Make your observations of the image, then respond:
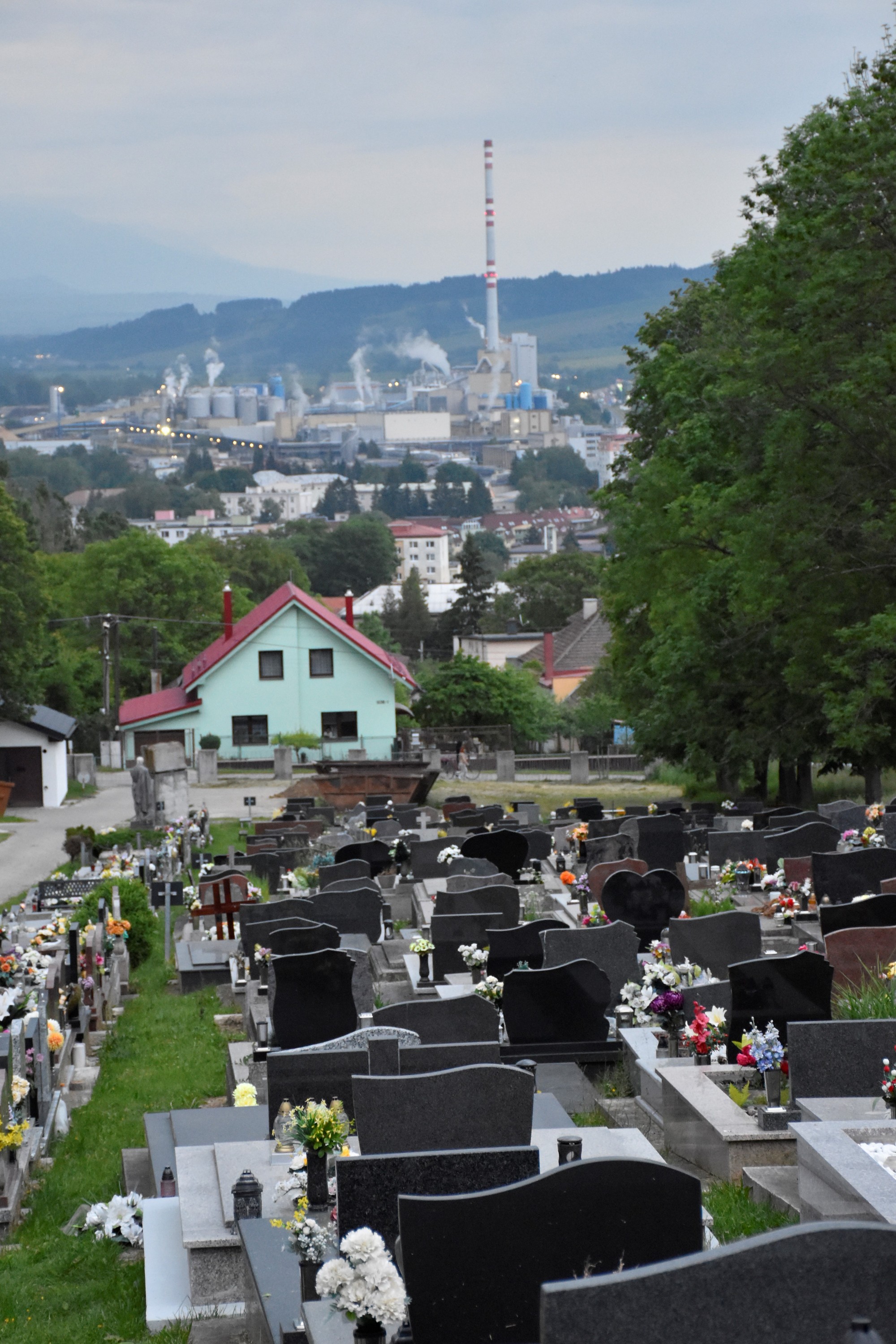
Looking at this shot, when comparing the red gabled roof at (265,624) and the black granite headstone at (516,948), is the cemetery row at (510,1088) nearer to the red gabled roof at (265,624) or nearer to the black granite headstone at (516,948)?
the black granite headstone at (516,948)

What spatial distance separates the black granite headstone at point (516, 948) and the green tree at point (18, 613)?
123 feet

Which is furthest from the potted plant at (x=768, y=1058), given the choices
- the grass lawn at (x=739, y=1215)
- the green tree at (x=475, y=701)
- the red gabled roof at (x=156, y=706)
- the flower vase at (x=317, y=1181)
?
the green tree at (x=475, y=701)

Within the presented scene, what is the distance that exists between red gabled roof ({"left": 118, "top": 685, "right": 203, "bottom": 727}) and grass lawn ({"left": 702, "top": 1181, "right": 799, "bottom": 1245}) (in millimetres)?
52088

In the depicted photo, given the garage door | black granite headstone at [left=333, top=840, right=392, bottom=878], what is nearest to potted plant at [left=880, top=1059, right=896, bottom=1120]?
black granite headstone at [left=333, top=840, right=392, bottom=878]

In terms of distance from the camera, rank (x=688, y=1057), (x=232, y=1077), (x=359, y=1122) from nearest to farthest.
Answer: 1. (x=359, y=1122)
2. (x=688, y=1057)
3. (x=232, y=1077)

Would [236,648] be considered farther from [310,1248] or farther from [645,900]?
[310,1248]

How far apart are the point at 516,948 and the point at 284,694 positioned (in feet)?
153

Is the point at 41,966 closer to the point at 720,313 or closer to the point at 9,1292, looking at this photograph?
the point at 9,1292

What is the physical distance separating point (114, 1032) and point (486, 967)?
380 centimetres

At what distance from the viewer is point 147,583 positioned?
79625 millimetres

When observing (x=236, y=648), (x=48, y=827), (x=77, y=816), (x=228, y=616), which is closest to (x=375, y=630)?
(x=228, y=616)

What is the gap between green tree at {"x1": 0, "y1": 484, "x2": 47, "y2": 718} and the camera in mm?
48188

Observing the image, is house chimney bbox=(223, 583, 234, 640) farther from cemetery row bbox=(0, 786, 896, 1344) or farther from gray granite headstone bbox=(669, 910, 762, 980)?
gray granite headstone bbox=(669, 910, 762, 980)

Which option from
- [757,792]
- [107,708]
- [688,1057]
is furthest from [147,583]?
[688,1057]
